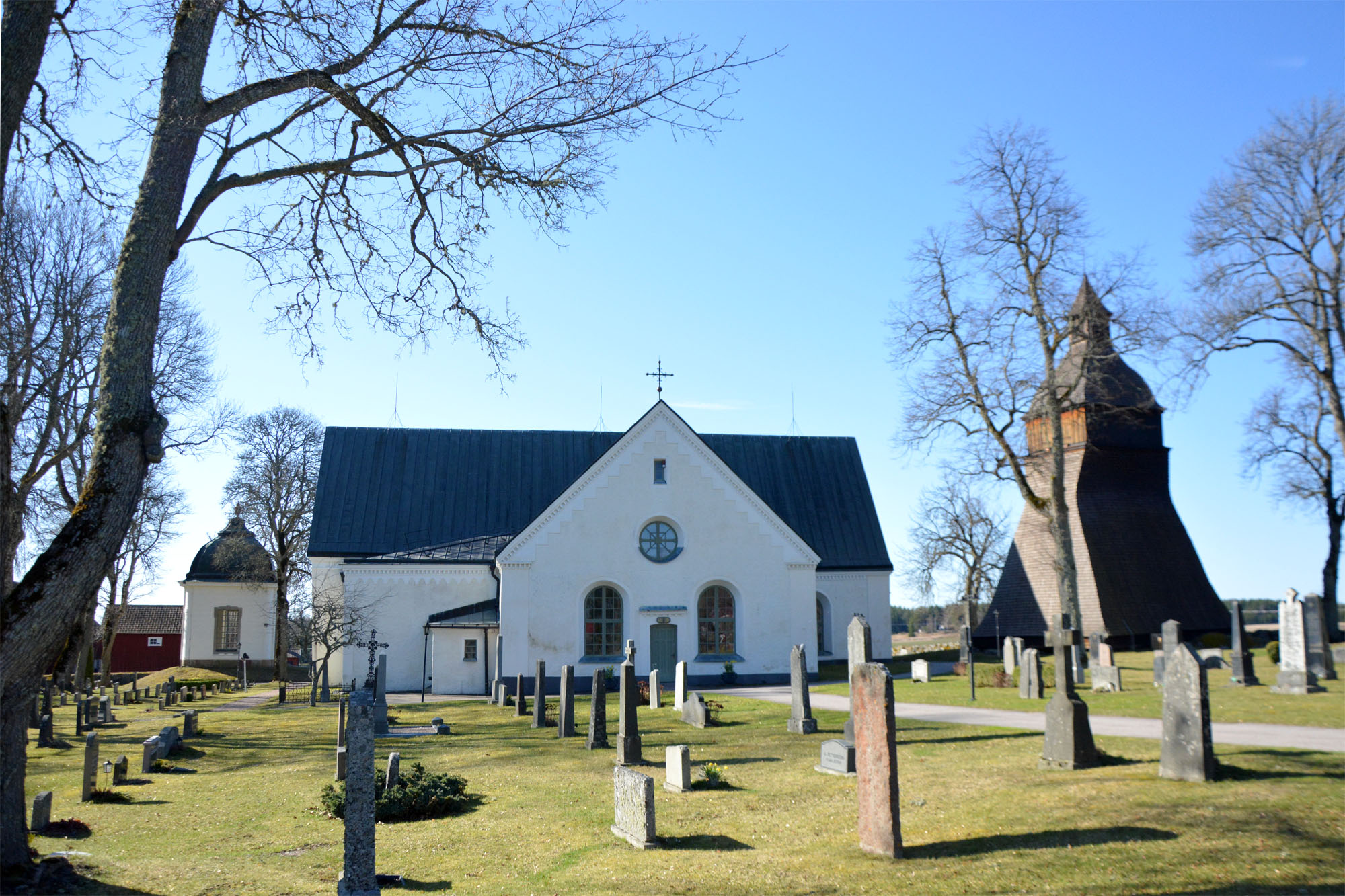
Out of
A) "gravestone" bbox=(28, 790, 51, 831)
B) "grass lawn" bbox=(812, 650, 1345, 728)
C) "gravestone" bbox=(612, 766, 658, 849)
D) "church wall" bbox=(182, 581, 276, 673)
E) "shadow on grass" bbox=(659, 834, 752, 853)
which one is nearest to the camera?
"shadow on grass" bbox=(659, 834, 752, 853)

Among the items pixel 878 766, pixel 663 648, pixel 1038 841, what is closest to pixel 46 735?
pixel 663 648

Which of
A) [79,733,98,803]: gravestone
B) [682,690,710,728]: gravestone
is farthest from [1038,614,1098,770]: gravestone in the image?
[79,733,98,803]: gravestone

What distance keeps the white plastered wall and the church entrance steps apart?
34.2 metres

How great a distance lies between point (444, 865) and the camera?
920 cm

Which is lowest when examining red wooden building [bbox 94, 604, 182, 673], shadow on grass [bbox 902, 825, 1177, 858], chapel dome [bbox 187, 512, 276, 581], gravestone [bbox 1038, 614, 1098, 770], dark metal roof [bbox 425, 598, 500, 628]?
red wooden building [bbox 94, 604, 182, 673]

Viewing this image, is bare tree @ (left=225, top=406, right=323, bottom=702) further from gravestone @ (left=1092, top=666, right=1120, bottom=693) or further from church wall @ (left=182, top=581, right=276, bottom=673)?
gravestone @ (left=1092, top=666, right=1120, bottom=693)

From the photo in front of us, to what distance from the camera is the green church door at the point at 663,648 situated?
103 ft

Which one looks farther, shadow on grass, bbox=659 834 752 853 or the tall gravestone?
the tall gravestone

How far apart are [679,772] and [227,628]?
42.5 metres

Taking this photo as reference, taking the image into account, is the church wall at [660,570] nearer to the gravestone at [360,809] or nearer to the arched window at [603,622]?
the arched window at [603,622]

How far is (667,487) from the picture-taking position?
31.7 m

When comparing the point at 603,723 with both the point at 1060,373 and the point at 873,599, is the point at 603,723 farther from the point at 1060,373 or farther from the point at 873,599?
the point at 873,599

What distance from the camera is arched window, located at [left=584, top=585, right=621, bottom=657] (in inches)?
1226

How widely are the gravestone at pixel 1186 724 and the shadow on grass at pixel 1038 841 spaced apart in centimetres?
189
